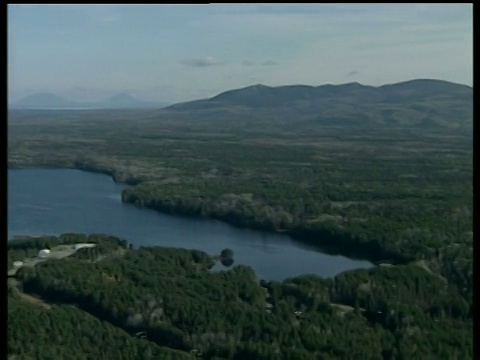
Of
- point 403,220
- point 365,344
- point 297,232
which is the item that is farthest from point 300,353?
point 403,220

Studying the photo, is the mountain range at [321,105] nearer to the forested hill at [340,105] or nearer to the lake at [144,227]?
the forested hill at [340,105]

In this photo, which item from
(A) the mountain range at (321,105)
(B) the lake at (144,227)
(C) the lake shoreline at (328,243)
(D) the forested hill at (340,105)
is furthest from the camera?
(C) the lake shoreline at (328,243)

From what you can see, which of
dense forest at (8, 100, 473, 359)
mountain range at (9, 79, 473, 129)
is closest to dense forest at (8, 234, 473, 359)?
dense forest at (8, 100, 473, 359)

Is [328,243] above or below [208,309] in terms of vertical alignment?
above

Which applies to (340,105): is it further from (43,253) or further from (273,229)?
(43,253)

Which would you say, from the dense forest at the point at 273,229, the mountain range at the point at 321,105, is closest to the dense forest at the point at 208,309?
the dense forest at the point at 273,229

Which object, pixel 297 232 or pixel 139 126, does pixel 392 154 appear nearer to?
pixel 297 232

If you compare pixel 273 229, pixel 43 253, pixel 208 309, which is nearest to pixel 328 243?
pixel 273 229
